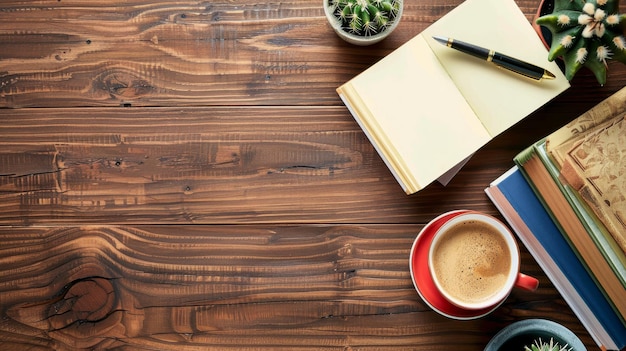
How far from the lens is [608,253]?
0.93 m

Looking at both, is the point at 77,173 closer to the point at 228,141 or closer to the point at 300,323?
the point at 228,141

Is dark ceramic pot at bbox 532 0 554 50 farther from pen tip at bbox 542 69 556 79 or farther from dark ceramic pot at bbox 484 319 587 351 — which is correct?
dark ceramic pot at bbox 484 319 587 351

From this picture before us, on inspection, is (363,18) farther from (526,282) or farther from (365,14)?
(526,282)

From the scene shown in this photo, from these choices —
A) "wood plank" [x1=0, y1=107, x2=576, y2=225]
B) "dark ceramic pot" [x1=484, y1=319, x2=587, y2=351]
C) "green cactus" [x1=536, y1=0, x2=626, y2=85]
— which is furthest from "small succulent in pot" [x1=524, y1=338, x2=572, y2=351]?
"green cactus" [x1=536, y1=0, x2=626, y2=85]

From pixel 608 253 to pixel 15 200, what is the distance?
3.08 feet

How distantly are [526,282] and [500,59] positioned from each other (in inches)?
13.4

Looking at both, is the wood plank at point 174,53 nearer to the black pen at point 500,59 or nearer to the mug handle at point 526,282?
the black pen at point 500,59

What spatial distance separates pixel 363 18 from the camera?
3.18 feet

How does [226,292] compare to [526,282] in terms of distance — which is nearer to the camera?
[526,282]

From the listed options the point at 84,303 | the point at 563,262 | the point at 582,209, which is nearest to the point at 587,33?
the point at 582,209

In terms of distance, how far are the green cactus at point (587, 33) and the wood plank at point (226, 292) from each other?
13.2 inches

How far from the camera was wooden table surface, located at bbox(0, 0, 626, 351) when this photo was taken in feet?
3.49

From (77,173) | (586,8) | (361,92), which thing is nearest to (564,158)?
(586,8)

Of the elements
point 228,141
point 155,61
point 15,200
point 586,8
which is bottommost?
point 15,200
